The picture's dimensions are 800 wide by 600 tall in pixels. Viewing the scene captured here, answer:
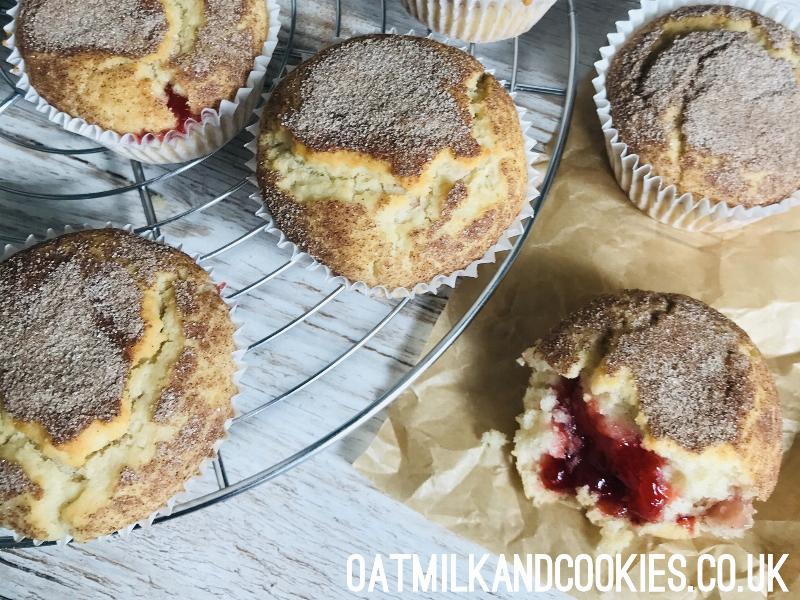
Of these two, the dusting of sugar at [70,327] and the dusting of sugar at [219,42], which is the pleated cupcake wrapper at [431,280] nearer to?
the dusting of sugar at [219,42]

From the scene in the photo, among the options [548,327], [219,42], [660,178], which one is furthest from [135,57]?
[660,178]

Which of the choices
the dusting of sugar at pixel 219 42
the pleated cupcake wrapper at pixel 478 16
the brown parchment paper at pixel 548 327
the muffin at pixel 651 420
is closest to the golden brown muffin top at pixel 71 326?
the dusting of sugar at pixel 219 42

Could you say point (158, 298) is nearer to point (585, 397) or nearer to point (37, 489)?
A: point (37, 489)

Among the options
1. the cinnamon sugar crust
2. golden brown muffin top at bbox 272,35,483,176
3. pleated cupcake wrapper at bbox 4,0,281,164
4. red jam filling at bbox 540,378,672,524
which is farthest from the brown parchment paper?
pleated cupcake wrapper at bbox 4,0,281,164

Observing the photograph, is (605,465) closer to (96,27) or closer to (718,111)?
(718,111)

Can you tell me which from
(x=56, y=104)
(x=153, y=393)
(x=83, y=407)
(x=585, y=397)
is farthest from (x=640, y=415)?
(x=56, y=104)

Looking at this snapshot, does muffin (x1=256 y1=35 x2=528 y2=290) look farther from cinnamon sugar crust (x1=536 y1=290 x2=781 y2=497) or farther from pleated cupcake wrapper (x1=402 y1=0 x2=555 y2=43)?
cinnamon sugar crust (x1=536 y1=290 x2=781 y2=497)
